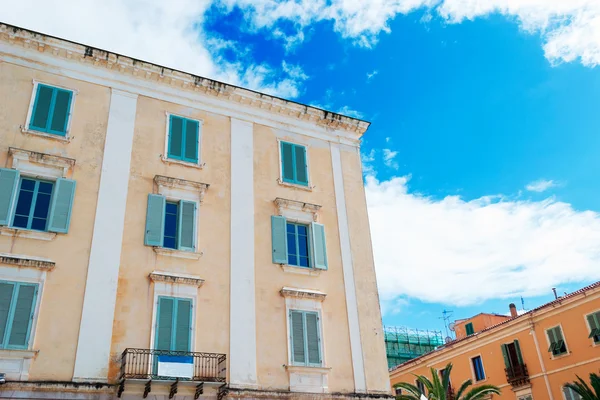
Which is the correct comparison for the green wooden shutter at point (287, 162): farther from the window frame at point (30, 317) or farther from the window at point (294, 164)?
the window frame at point (30, 317)

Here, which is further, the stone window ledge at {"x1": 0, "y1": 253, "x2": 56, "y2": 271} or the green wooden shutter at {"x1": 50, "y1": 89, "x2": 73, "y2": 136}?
the green wooden shutter at {"x1": 50, "y1": 89, "x2": 73, "y2": 136}

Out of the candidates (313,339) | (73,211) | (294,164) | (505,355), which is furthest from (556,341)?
(73,211)

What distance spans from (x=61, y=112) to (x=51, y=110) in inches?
11.6

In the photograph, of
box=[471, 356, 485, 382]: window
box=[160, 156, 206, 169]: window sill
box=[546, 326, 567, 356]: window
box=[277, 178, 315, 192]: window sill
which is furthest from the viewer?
box=[471, 356, 485, 382]: window

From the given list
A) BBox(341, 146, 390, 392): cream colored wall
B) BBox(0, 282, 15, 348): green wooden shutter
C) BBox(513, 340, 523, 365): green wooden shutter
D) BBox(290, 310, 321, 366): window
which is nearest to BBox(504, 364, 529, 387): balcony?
BBox(513, 340, 523, 365): green wooden shutter

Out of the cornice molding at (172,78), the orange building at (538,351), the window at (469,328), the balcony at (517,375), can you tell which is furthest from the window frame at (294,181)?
the window at (469,328)

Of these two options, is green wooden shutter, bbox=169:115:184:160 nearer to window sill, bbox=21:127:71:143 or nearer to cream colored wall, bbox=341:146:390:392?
window sill, bbox=21:127:71:143

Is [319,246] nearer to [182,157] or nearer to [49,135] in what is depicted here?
[182,157]

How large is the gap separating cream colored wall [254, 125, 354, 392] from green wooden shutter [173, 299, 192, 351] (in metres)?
2.22

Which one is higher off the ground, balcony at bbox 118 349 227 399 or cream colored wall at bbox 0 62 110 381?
cream colored wall at bbox 0 62 110 381

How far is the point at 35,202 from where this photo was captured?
16.6 m

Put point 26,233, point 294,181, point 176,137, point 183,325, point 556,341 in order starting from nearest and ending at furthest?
point 26,233, point 183,325, point 176,137, point 294,181, point 556,341

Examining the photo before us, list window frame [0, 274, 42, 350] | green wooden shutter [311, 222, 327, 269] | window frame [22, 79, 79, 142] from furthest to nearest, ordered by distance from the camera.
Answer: green wooden shutter [311, 222, 327, 269], window frame [22, 79, 79, 142], window frame [0, 274, 42, 350]

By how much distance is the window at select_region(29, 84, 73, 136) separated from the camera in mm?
17678
